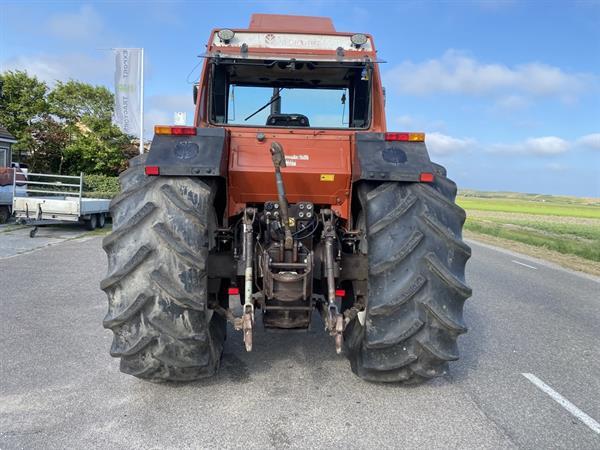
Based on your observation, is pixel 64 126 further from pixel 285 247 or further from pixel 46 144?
pixel 285 247

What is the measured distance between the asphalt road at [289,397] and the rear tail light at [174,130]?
189cm

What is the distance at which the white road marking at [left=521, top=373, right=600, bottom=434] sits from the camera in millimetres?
3341

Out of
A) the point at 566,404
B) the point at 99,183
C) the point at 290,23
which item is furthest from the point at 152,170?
the point at 99,183

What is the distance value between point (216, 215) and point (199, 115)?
1.11 meters

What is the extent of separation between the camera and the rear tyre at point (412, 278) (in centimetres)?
327

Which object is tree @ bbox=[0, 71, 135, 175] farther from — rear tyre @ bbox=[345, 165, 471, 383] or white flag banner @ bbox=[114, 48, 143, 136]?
rear tyre @ bbox=[345, 165, 471, 383]

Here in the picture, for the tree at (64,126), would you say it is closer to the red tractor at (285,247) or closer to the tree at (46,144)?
the tree at (46,144)

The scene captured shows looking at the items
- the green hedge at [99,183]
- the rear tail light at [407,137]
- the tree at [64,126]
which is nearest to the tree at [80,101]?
the tree at [64,126]

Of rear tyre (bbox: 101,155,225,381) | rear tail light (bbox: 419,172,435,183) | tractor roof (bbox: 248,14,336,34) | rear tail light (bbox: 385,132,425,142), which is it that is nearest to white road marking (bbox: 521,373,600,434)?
rear tail light (bbox: 419,172,435,183)

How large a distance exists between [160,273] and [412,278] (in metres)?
1.67

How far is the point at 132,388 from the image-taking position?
12.1ft

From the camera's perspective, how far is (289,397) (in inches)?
142

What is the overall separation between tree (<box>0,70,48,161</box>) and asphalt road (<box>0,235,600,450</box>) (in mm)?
25454

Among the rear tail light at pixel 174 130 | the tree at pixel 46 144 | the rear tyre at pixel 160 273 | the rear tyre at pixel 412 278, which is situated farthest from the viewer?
the tree at pixel 46 144
